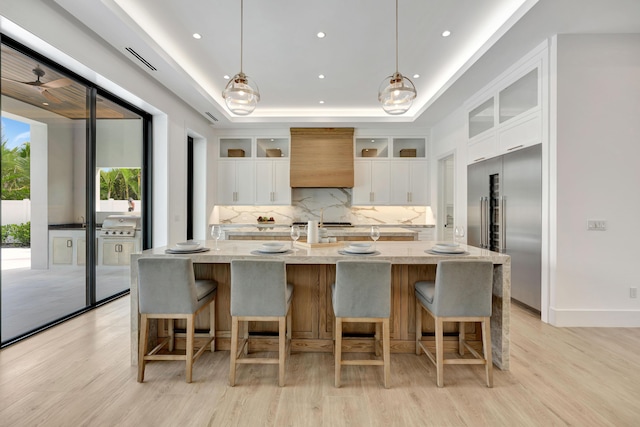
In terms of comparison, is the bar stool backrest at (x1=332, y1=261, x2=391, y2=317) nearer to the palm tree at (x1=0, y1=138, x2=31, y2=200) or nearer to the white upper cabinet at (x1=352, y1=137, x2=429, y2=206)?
the palm tree at (x1=0, y1=138, x2=31, y2=200)

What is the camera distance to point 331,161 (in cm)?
618

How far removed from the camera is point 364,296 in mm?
2025

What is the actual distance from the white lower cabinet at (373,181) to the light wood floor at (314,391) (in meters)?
4.11

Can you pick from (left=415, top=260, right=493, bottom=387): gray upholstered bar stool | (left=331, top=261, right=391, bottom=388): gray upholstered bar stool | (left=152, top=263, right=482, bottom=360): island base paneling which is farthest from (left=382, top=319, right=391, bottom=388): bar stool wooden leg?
(left=152, top=263, right=482, bottom=360): island base paneling

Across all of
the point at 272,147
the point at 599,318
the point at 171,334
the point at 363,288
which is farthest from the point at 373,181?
the point at 171,334

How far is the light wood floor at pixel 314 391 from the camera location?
1.72 m

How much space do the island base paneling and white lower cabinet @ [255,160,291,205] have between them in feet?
13.2

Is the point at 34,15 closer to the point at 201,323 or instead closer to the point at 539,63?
the point at 201,323

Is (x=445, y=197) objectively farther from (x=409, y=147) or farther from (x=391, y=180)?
(x=409, y=147)

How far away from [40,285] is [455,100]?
580 cm

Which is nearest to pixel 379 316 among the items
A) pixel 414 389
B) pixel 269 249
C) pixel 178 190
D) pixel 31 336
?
pixel 414 389

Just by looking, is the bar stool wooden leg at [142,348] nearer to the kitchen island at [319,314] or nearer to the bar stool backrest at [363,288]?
the kitchen island at [319,314]

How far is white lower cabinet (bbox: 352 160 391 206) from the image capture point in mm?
6414

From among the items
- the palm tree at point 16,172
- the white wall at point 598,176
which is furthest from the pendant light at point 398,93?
the palm tree at point 16,172
